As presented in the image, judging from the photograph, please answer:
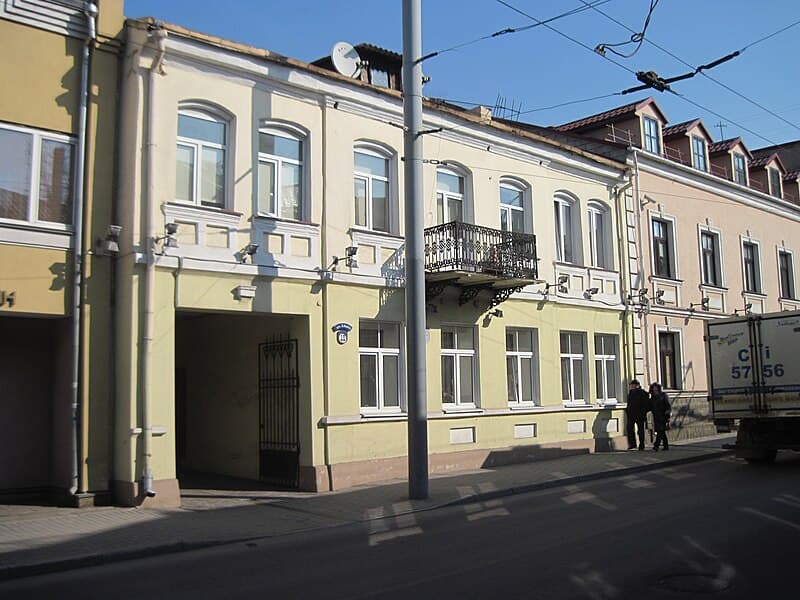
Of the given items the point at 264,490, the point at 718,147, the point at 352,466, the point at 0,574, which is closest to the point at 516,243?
the point at 352,466

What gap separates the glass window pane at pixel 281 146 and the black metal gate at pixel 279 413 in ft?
11.8

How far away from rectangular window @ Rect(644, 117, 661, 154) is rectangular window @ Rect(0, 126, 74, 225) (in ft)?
59.1

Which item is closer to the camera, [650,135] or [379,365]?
[379,365]

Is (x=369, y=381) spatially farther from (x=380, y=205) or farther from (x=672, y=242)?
(x=672, y=242)

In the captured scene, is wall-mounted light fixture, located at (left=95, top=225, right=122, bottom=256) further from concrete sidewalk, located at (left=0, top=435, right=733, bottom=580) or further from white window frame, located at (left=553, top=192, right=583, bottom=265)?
white window frame, located at (left=553, top=192, right=583, bottom=265)

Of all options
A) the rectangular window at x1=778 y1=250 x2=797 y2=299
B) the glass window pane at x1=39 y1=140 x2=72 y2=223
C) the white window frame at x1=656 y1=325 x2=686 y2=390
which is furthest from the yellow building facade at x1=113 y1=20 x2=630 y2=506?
the rectangular window at x1=778 y1=250 x2=797 y2=299

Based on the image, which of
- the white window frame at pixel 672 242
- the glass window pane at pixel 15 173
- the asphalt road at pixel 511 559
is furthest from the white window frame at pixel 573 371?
the glass window pane at pixel 15 173

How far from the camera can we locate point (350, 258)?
15.4 metres

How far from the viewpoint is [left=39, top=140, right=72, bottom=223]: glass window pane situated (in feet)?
41.0

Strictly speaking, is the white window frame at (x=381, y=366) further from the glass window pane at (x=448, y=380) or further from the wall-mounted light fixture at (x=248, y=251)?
the wall-mounted light fixture at (x=248, y=251)

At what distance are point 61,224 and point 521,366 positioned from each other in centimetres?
1121

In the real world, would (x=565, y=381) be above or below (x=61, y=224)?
below

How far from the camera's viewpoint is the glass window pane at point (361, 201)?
1614 centimetres

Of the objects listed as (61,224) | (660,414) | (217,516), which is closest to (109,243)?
(61,224)
